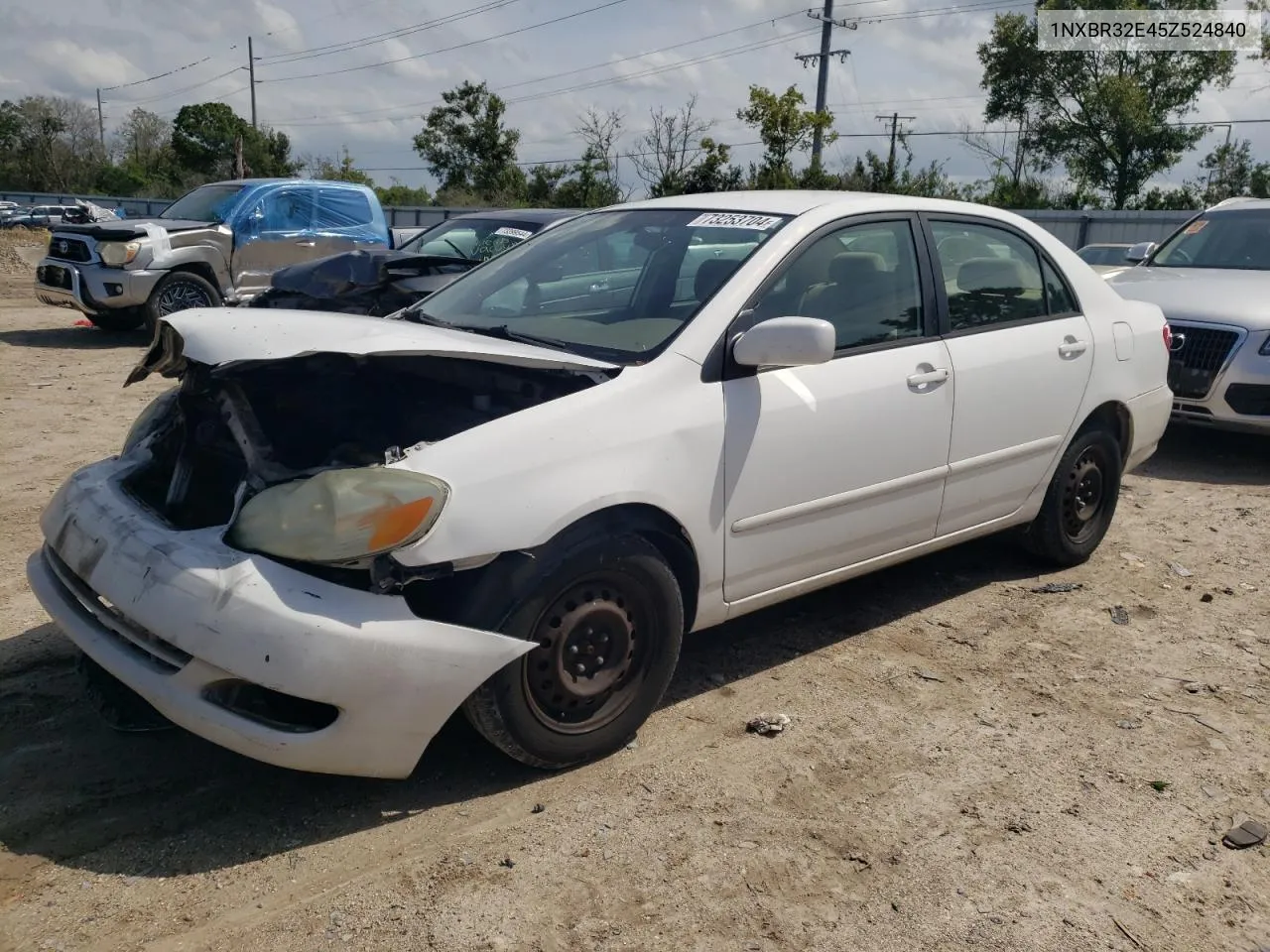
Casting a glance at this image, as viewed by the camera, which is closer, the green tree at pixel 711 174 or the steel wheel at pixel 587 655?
the steel wheel at pixel 587 655

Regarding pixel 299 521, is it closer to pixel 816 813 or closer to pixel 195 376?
pixel 195 376

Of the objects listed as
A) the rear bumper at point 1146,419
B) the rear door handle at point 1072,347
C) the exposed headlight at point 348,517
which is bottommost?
the rear bumper at point 1146,419

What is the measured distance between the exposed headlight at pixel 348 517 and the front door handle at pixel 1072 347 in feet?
9.95

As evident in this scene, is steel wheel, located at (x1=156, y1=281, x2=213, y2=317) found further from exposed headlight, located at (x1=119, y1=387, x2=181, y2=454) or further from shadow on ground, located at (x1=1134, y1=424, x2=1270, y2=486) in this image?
shadow on ground, located at (x1=1134, y1=424, x2=1270, y2=486)

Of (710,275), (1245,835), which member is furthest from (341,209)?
(1245,835)

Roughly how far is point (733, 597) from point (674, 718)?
454mm

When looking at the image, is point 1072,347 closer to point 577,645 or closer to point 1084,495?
point 1084,495

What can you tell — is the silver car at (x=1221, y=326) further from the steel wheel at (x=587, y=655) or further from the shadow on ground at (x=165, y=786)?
the steel wheel at (x=587, y=655)

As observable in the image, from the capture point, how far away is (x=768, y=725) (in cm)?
358

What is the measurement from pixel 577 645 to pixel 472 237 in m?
7.43

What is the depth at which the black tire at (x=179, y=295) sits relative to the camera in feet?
38.0

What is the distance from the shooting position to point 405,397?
3.60 metres

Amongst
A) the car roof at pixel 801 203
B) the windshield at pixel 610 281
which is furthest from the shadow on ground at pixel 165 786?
the car roof at pixel 801 203

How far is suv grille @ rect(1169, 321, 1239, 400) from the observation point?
7238 millimetres
